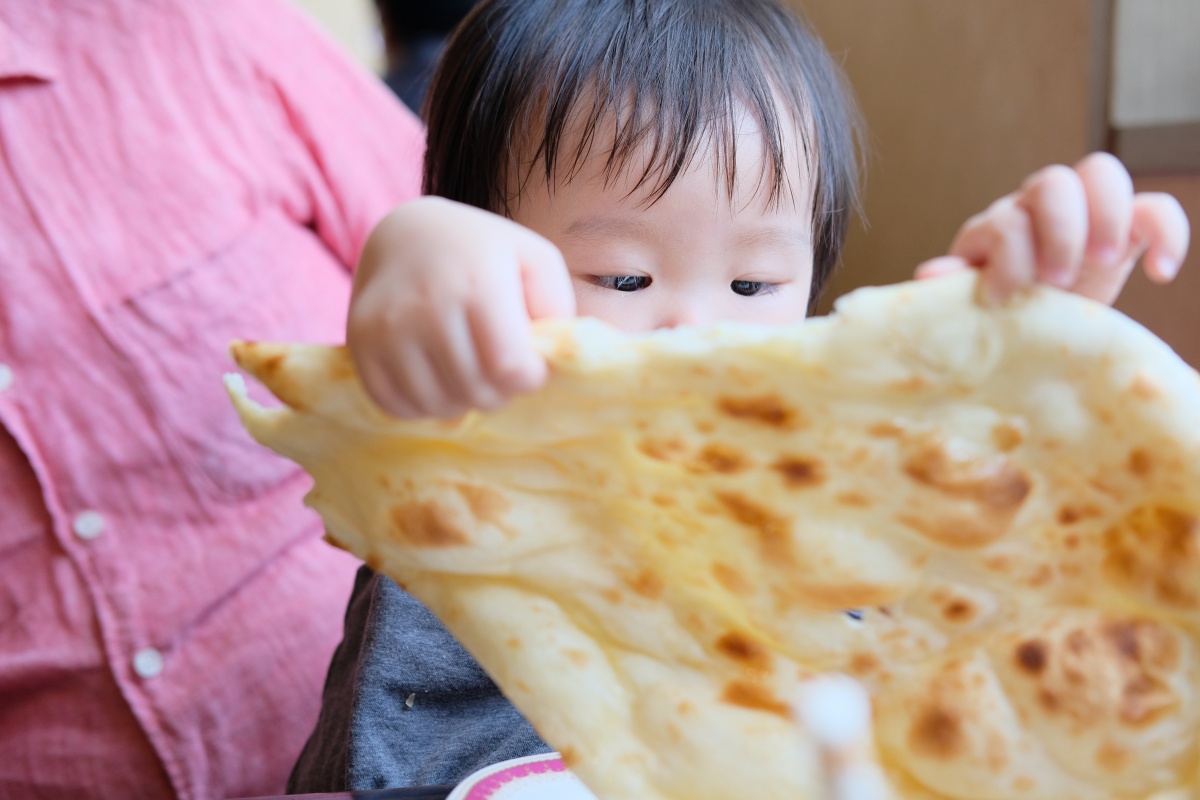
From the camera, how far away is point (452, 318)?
36 cm

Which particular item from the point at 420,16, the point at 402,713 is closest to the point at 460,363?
the point at 402,713

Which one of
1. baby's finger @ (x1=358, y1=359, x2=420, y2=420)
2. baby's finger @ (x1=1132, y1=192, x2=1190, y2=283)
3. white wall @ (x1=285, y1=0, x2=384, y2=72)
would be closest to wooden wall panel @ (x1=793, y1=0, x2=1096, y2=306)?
baby's finger @ (x1=1132, y1=192, x2=1190, y2=283)

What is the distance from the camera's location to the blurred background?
3.76ft

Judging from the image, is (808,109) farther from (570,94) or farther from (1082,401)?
(1082,401)

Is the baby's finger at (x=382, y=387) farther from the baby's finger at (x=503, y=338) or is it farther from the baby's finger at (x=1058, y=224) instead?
the baby's finger at (x=1058, y=224)

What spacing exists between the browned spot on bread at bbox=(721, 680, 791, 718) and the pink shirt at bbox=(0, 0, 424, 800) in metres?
0.65

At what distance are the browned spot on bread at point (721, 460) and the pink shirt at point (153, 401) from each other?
2.19 feet

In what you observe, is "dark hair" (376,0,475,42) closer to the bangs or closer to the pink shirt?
the pink shirt

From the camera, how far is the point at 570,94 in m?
0.72

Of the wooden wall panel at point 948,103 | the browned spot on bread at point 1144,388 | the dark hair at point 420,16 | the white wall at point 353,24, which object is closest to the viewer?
the browned spot on bread at point 1144,388

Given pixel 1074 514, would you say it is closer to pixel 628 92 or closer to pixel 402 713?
pixel 628 92

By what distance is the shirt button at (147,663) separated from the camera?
0.87m

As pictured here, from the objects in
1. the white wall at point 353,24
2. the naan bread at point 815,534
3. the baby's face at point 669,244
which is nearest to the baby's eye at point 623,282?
→ the baby's face at point 669,244

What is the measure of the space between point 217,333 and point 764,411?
0.76m
